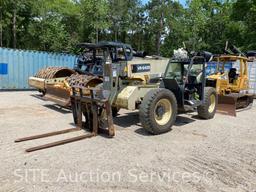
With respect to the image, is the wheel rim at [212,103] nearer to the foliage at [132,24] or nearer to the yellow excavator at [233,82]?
the yellow excavator at [233,82]

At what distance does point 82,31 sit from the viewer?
3456cm

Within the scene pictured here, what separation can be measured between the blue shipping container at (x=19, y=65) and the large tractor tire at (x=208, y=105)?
1028 centimetres

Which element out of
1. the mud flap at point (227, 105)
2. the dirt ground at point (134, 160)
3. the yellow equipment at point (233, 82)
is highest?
the yellow equipment at point (233, 82)

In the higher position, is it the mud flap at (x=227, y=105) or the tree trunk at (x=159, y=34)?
the tree trunk at (x=159, y=34)

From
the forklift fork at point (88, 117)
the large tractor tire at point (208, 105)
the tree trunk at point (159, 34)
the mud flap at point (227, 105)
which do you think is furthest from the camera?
the tree trunk at point (159, 34)

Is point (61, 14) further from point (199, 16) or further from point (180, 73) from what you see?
point (180, 73)

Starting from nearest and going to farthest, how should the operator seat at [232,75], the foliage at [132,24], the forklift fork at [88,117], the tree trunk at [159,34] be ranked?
the forklift fork at [88,117] → the operator seat at [232,75] → the foliage at [132,24] → the tree trunk at [159,34]

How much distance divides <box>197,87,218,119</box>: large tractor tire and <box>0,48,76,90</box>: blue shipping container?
1028 cm

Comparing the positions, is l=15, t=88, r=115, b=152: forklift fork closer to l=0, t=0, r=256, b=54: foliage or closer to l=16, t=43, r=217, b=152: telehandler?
l=16, t=43, r=217, b=152: telehandler

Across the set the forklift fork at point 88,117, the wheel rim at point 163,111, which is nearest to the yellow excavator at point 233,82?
the wheel rim at point 163,111

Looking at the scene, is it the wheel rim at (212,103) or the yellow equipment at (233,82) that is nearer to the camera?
the wheel rim at (212,103)

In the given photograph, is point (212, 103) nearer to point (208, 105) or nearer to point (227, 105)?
point (208, 105)

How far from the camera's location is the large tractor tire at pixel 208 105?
28.6 feet

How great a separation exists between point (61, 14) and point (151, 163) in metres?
31.0
